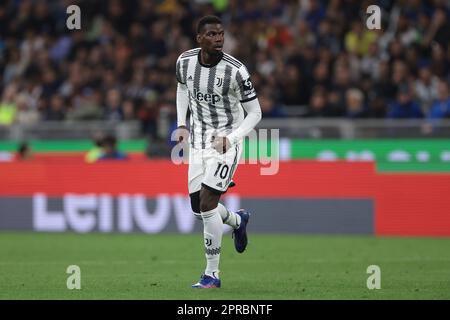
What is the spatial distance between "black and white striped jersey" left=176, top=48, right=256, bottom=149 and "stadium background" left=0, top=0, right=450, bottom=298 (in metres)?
2.91

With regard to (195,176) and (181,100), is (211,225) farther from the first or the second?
(181,100)

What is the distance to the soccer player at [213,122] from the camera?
31.2 ft

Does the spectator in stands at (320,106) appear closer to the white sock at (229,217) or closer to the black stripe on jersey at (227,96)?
the white sock at (229,217)

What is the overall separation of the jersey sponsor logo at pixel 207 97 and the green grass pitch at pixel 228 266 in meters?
1.74

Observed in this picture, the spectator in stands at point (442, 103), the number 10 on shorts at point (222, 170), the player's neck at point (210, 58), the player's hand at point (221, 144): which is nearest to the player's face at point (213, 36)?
the player's neck at point (210, 58)

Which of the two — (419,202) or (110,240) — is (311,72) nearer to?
(419,202)

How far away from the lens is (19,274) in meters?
10.8

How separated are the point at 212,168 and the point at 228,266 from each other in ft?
7.90

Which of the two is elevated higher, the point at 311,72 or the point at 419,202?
the point at 311,72

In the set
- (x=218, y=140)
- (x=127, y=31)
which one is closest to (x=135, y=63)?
(x=127, y=31)

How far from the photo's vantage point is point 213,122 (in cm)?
976

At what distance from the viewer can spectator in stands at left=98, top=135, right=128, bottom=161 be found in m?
17.1

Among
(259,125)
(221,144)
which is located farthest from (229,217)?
(259,125)
